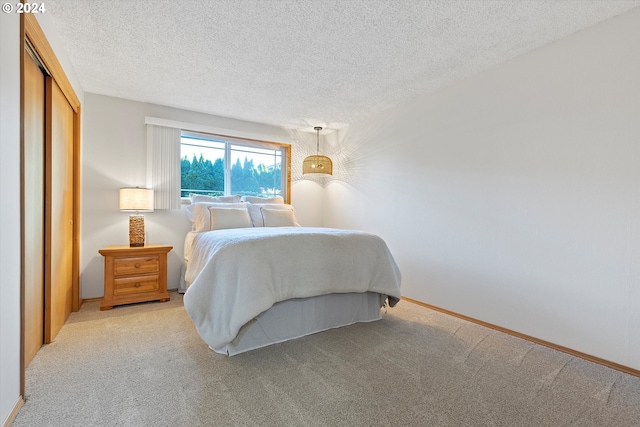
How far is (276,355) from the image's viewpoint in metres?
2.21

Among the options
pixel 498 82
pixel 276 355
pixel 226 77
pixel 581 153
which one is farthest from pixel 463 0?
pixel 276 355

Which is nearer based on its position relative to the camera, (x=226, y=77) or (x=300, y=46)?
(x=300, y=46)

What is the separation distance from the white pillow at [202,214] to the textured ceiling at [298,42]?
129 cm

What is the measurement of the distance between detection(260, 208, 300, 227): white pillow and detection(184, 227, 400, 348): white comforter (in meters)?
1.09

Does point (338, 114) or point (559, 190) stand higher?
point (338, 114)

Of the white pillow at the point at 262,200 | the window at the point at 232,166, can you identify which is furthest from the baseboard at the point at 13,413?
the white pillow at the point at 262,200

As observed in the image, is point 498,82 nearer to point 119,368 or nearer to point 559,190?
point 559,190

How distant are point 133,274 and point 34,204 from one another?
1410mm

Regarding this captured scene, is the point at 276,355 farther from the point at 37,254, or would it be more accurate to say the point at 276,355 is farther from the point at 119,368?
the point at 37,254

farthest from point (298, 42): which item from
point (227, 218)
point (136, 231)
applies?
point (136, 231)

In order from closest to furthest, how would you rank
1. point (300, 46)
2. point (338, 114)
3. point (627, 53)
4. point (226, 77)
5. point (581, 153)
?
1. point (627, 53)
2. point (581, 153)
3. point (300, 46)
4. point (226, 77)
5. point (338, 114)

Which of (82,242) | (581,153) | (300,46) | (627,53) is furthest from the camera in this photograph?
(82,242)

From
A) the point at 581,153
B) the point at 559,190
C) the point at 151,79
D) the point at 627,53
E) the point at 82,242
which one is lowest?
the point at 82,242

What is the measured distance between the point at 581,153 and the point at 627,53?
694 mm
